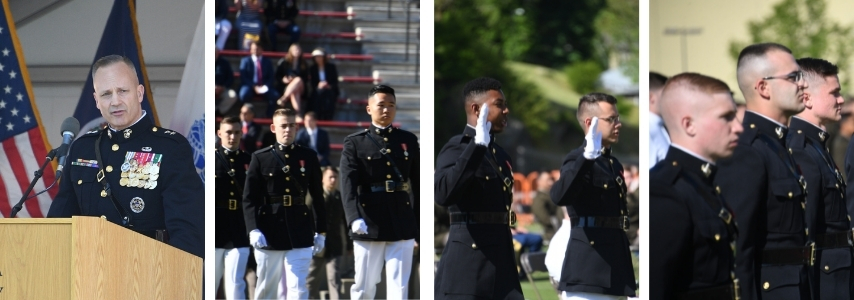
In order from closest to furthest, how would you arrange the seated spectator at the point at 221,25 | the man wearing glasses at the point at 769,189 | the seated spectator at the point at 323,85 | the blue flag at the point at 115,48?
the man wearing glasses at the point at 769,189 → the blue flag at the point at 115,48 → the seated spectator at the point at 323,85 → the seated spectator at the point at 221,25

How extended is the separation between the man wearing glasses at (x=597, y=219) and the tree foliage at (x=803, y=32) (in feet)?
3.18

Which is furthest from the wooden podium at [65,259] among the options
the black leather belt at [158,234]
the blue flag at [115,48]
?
the blue flag at [115,48]

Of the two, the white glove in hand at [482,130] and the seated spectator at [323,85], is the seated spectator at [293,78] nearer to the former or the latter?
the seated spectator at [323,85]

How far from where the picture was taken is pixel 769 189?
6.06m

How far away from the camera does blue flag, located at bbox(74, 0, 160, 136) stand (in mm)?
6848

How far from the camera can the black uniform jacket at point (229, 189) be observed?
7164mm

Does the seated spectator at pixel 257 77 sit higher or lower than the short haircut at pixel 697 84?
higher

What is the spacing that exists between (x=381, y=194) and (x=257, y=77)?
160cm

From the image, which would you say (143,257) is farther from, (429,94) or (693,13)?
(693,13)

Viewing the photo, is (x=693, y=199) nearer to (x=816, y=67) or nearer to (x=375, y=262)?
(x=816, y=67)

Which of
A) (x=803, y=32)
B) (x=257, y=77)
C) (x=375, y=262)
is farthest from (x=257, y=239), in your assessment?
(x=803, y=32)

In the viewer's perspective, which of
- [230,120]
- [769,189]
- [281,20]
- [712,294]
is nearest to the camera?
[712,294]

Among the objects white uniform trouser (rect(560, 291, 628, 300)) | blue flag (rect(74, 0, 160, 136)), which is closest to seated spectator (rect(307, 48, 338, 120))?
blue flag (rect(74, 0, 160, 136))

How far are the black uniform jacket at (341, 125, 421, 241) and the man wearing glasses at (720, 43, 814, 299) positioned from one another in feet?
6.73
